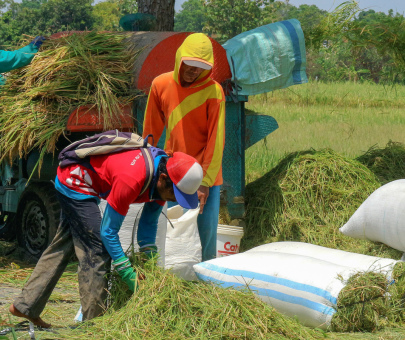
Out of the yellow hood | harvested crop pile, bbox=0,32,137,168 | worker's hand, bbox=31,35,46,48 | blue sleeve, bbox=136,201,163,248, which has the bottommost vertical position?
blue sleeve, bbox=136,201,163,248

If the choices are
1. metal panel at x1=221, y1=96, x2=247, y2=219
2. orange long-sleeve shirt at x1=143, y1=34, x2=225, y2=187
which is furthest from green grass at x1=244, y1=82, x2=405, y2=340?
orange long-sleeve shirt at x1=143, y1=34, x2=225, y2=187

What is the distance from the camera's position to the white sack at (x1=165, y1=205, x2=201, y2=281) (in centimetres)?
487

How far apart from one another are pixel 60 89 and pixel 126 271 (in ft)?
8.75

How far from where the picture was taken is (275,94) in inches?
603

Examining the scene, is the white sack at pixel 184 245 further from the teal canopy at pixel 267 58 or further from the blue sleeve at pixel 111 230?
the teal canopy at pixel 267 58

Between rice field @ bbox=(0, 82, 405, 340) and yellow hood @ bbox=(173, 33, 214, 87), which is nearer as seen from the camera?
rice field @ bbox=(0, 82, 405, 340)

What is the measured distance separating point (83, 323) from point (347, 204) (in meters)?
3.21

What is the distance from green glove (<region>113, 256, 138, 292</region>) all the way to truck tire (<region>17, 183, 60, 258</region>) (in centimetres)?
263

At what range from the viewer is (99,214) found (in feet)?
12.0

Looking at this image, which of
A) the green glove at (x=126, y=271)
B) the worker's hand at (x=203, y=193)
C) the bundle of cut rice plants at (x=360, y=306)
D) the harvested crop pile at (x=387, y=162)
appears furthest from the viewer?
the harvested crop pile at (x=387, y=162)

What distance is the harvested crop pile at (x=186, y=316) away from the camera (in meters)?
3.25

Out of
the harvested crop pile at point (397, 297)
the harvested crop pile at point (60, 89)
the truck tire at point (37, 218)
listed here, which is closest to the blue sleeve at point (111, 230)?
the harvested crop pile at point (397, 297)

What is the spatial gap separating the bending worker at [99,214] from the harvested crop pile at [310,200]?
2.45 metres

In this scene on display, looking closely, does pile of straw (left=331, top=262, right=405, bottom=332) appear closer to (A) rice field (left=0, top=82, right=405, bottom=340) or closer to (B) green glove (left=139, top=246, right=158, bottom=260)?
(A) rice field (left=0, top=82, right=405, bottom=340)
